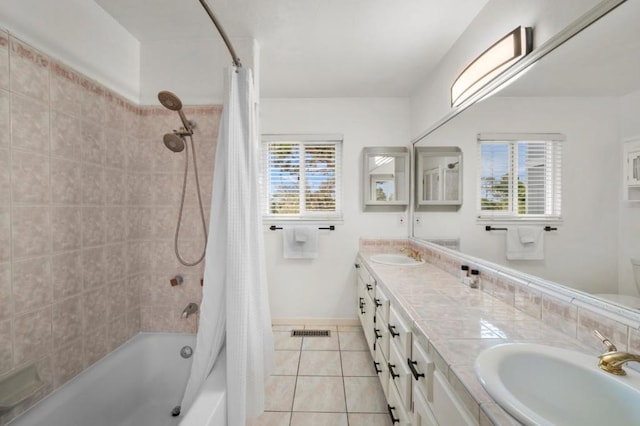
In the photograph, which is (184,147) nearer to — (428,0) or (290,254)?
(290,254)

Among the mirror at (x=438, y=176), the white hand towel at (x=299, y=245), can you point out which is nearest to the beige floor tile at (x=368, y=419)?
the white hand towel at (x=299, y=245)

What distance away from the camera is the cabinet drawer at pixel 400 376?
112 cm

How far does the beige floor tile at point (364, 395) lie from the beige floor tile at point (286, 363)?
439mm

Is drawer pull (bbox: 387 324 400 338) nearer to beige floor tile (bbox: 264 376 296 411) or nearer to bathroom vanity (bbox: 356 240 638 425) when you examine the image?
bathroom vanity (bbox: 356 240 638 425)

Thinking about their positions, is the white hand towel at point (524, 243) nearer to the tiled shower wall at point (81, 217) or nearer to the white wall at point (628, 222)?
the white wall at point (628, 222)

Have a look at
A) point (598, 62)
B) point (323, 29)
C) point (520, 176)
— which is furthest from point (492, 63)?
point (323, 29)

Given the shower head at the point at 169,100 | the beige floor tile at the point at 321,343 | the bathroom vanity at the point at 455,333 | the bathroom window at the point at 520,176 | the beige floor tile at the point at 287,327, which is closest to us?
the bathroom vanity at the point at 455,333

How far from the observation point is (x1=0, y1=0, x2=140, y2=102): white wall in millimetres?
1044

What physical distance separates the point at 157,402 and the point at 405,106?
3250 mm

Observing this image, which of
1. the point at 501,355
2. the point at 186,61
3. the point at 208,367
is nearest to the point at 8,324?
the point at 208,367

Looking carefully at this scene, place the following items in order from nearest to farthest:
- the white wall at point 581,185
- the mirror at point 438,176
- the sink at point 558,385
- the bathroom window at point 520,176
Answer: the sink at point 558,385, the white wall at point 581,185, the bathroom window at point 520,176, the mirror at point 438,176

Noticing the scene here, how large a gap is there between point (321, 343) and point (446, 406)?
5.86ft

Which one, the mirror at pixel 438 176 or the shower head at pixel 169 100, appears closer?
the shower head at pixel 169 100

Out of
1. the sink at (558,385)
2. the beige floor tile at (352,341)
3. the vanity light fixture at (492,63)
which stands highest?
the vanity light fixture at (492,63)
